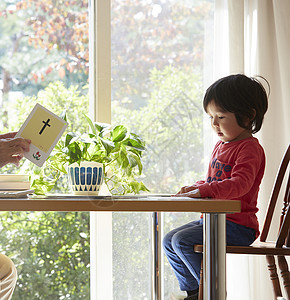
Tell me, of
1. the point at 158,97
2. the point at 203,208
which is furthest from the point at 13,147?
the point at 158,97

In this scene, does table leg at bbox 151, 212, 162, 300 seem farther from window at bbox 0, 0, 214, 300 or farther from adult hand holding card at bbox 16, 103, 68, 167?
adult hand holding card at bbox 16, 103, 68, 167

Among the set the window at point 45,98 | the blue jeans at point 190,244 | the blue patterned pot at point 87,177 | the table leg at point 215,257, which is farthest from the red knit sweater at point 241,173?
the window at point 45,98

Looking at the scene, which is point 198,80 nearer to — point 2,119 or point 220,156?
point 220,156

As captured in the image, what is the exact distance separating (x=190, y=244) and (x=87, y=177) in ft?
1.42

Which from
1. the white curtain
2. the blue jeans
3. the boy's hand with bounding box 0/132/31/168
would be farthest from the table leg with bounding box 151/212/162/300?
the boy's hand with bounding box 0/132/31/168

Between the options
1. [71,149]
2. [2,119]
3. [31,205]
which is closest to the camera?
[31,205]

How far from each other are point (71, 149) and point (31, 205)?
551mm

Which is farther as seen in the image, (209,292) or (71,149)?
(71,149)

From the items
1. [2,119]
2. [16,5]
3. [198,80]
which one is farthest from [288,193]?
[16,5]

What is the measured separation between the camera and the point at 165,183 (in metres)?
2.47

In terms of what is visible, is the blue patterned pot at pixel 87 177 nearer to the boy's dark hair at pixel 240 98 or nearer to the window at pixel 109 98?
the boy's dark hair at pixel 240 98

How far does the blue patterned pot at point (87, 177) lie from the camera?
1.74m

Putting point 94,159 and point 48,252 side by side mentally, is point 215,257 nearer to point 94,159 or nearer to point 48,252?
point 94,159

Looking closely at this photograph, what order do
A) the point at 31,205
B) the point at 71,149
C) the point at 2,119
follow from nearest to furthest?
the point at 31,205 → the point at 71,149 → the point at 2,119
